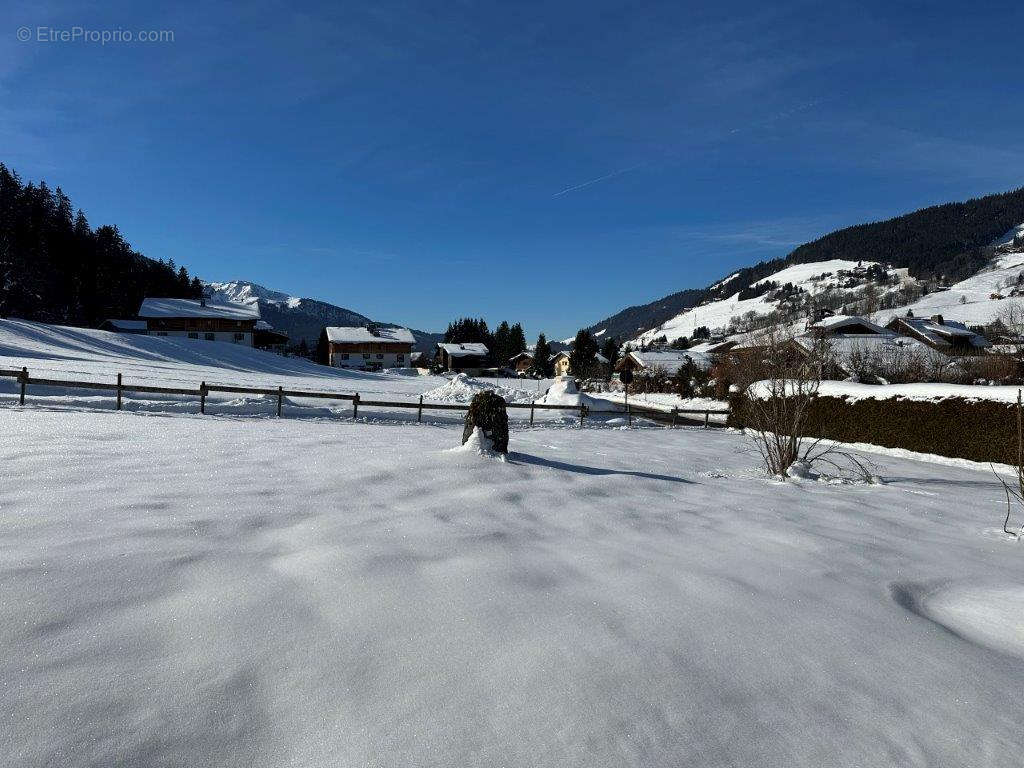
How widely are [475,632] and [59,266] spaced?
318 ft

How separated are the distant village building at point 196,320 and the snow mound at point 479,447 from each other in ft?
235

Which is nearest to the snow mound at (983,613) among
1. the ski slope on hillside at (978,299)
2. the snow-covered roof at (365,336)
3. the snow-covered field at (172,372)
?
the snow-covered field at (172,372)

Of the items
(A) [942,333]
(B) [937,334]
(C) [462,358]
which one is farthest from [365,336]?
(A) [942,333]

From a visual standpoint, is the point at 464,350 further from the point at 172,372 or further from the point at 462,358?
the point at 172,372

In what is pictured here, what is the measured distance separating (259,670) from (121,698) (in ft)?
1.85

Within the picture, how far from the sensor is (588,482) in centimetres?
774

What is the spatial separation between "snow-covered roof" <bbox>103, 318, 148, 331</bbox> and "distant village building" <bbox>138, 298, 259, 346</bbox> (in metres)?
0.64

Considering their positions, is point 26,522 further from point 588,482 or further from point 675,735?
point 588,482

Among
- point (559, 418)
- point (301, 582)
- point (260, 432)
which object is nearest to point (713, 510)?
point (301, 582)

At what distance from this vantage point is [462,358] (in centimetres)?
8900

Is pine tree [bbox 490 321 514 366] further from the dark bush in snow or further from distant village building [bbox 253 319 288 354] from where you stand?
the dark bush in snow

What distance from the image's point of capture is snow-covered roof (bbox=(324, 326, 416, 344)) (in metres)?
79.0

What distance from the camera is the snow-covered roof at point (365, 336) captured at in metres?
79.0

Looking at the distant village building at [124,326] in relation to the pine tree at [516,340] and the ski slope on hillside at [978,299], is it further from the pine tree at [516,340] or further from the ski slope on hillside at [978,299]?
the ski slope on hillside at [978,299]
